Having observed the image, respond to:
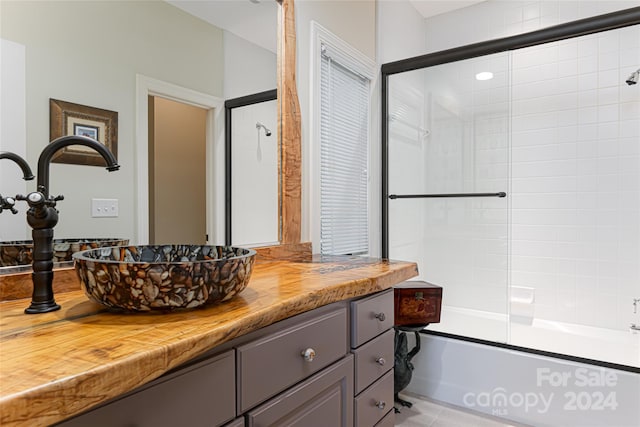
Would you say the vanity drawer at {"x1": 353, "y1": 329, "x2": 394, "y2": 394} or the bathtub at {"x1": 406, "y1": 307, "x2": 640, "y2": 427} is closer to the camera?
the vanity drawer at {"x1": 353, "y1": 329, "x2": 394, "y2": 394}

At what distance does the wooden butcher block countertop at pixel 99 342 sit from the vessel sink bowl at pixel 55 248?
3.9 inches

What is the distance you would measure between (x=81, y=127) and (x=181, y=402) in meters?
0.74

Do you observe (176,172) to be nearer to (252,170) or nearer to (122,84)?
(122,84)

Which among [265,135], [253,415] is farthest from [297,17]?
[253,415]

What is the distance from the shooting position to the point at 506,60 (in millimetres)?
2564

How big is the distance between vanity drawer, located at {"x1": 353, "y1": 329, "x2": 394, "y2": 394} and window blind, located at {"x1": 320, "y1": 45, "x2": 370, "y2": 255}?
75 cm

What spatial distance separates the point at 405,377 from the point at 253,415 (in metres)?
1.45

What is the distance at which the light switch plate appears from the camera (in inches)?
40.8

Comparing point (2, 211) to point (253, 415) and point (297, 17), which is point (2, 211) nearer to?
point (253, 415)

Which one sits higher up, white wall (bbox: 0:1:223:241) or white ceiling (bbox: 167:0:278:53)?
white ceiling (bbox: 167:0:278:53)

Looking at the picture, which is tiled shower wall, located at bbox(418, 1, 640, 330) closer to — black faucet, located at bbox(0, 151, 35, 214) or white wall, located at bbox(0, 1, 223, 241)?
white wall, located at bbox(0, 1, 223, 241)

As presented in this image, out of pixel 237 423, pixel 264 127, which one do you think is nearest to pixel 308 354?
pixel 237 423

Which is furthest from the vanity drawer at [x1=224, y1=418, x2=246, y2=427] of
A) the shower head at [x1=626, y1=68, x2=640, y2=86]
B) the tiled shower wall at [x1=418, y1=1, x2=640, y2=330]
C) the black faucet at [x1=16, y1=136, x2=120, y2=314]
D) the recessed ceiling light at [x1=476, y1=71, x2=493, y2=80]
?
the shower head at [x1=626, y1=68, x2=640, y2=86]

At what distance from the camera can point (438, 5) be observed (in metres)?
3.04
